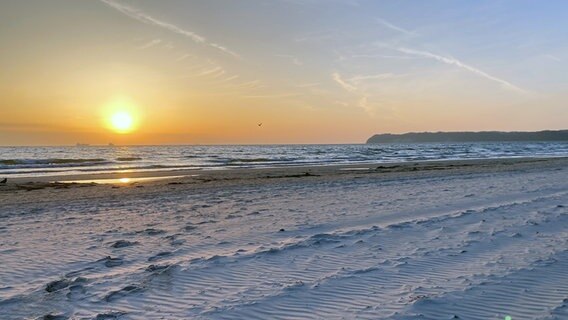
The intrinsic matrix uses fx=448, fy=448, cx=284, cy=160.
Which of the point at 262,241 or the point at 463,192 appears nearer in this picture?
the point at 262,241

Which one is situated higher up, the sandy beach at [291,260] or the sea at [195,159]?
the sea at [195,159]

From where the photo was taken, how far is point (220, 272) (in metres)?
6.42

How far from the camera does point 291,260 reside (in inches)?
273

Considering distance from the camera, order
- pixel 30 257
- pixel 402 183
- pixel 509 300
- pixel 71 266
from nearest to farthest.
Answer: pixel 509 300 < pixel 71 266 < pixel 30 257 < pixel 402 183

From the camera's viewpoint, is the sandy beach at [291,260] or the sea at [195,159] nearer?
the sandy beach at [291,260]

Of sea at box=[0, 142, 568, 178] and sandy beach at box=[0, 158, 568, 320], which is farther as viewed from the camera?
sea at box=[0, 142, 568, 178]

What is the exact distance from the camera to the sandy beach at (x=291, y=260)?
5.09 metres

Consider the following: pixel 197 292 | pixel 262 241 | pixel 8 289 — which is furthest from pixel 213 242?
pixel 8 289

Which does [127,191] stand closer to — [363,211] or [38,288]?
[363,211]

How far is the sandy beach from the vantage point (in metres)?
5.09

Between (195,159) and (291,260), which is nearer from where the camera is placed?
(291,260)

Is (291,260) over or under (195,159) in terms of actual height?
under

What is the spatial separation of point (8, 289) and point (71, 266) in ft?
3.46

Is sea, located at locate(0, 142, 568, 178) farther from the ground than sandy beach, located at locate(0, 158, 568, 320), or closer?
farther from the ground
